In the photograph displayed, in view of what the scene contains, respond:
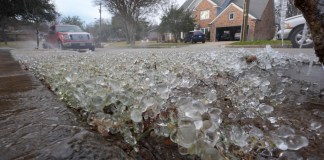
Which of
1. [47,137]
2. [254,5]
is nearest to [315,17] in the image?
[47,137]

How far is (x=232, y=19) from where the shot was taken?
2798 centimetres

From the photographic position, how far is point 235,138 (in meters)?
0.63

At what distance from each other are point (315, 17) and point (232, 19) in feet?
95.4

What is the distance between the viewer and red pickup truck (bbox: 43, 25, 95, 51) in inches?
448

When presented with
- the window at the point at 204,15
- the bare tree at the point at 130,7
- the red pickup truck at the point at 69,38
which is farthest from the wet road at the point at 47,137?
the window at the point at 204,15

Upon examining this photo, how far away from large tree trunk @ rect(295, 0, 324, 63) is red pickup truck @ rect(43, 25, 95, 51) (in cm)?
1163

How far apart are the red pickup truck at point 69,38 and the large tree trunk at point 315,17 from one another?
11.6 metres

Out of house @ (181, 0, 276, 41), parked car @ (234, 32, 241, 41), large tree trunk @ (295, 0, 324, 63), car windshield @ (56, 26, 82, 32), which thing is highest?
house @ (181, 0, 276, 41)

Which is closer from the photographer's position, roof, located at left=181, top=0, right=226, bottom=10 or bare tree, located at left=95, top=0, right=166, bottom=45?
bare tree, located at left=95, top=0, right=166, bottom=45

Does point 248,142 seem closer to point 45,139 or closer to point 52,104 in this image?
point 45,139

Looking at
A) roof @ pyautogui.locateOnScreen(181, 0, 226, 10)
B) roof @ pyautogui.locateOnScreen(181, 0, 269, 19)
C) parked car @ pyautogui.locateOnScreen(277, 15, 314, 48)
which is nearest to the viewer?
parked car @ pyautogui.locateOnScreen(277, 15, 314, 48)

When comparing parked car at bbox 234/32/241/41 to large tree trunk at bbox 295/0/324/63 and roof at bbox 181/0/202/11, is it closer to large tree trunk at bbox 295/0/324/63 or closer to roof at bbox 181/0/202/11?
roof at bbox 181/0/202/11

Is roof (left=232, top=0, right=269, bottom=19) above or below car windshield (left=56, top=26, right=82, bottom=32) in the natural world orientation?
above

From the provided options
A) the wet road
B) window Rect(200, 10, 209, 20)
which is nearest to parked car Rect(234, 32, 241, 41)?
window Rect(200, 10, 209, 20)
